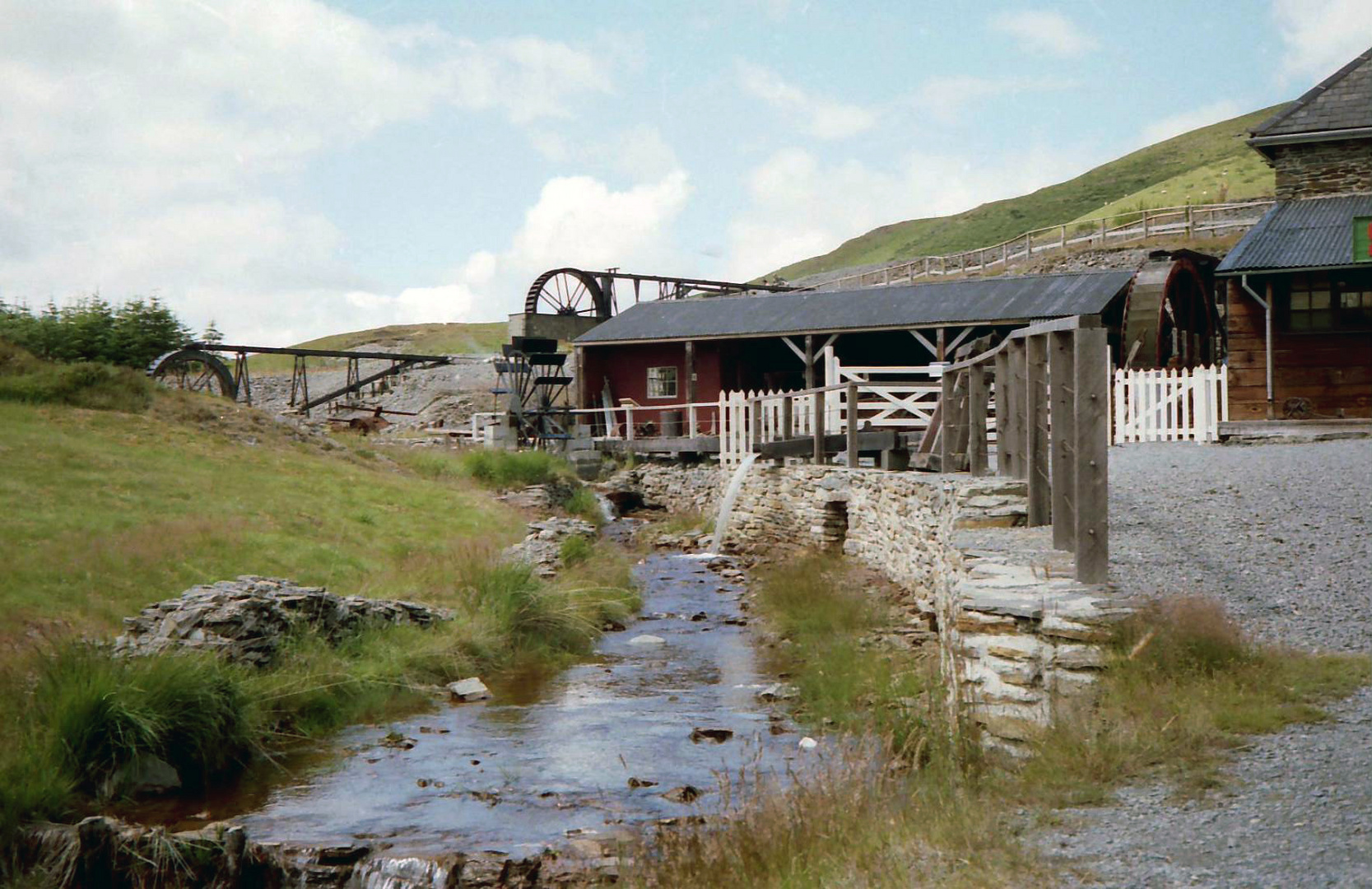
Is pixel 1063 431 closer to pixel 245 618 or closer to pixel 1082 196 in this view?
pixel 245 618

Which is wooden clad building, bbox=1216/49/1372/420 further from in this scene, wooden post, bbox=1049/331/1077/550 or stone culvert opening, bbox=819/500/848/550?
wooden post, bbox=1049/331/1077/550

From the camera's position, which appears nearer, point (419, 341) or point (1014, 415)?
point (1014, 415)

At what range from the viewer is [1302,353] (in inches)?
811

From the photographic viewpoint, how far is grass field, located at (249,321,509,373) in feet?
233

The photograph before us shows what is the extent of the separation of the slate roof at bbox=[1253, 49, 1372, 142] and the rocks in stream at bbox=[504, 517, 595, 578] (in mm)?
15901

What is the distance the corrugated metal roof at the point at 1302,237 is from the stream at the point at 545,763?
544 inches

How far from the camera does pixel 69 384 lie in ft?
66.4

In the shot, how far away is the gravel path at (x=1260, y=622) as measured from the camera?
404cm

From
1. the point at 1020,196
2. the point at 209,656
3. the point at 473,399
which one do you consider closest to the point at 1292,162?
the point at 209,656

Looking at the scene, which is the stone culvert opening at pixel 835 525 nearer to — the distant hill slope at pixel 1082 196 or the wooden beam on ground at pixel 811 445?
the wooden beam on ground at pixel 811 445

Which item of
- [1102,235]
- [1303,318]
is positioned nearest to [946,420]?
[1303,318]

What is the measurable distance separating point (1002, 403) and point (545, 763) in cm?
576

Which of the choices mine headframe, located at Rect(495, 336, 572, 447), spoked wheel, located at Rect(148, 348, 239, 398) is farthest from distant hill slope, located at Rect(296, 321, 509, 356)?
spoked wheel, located at Rect(148, 348, 239, 398)

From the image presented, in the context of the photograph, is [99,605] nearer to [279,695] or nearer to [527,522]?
[279,695]
